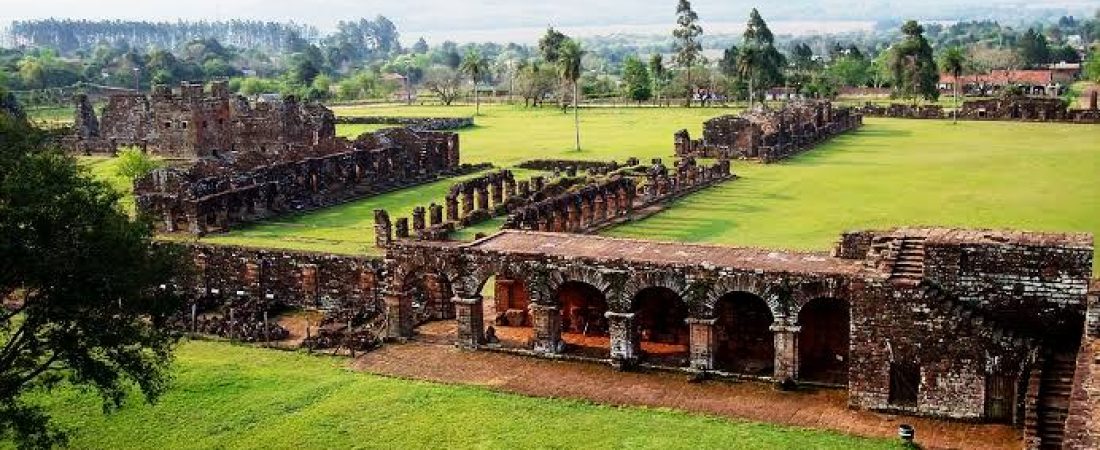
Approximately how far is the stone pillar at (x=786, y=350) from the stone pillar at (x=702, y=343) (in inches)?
54.6

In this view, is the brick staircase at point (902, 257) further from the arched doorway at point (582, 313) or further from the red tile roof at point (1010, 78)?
the red tile roof at point (1010, 78)

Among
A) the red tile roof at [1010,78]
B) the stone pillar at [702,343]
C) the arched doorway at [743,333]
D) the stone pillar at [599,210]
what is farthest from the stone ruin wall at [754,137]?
the red tile roof at [1010,78]

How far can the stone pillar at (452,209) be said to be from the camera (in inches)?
1727

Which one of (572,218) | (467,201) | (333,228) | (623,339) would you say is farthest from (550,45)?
(623,339)

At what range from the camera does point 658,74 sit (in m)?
118

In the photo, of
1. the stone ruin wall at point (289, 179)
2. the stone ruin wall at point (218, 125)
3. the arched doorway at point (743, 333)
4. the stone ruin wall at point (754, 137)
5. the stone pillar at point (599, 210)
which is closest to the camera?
the arched doorway at point (743, 333)

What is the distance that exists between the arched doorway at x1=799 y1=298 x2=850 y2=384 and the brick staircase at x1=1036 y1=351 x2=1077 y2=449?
14.6 feet

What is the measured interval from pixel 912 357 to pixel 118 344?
14.3m

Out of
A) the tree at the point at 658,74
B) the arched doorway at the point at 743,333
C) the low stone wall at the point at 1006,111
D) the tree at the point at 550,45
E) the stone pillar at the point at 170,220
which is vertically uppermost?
the tree at the point at 550,45

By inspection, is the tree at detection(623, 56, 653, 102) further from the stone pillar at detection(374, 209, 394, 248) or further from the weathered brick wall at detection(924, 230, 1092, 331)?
the weathered brick wall at detection(924, 230, 1092, 331)

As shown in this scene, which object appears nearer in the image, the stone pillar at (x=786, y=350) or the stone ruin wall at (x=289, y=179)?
the stone pillar at (x=786, y=350)

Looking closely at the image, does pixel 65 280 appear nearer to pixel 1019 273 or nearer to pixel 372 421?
pixel 372 421

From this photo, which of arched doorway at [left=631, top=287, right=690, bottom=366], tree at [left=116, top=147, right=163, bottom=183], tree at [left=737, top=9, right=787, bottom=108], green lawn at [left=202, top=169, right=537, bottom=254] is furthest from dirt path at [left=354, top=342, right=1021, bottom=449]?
tree at [left=737, top=9, right=787, bottom=108]

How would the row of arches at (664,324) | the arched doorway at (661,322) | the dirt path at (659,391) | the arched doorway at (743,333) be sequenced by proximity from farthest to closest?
1. the arched doorway at (661,322)
2. the arched doorway at (743,333)
3. the row of arches at (664,324)
4. the dirt path at (659,391)
